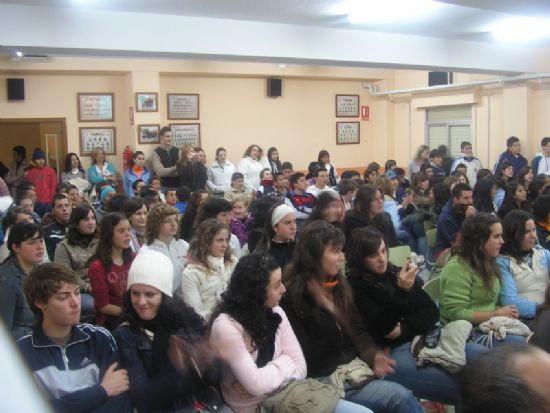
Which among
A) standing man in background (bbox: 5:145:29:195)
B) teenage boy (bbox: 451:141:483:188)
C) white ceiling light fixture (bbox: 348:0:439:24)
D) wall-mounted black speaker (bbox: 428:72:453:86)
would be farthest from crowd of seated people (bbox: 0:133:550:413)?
wall-mounted black speaker (bbox: 428:72:453:86)

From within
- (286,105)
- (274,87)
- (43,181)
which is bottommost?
(43,181)

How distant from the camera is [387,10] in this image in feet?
19.5

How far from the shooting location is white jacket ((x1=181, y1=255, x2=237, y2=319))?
3.21 meters

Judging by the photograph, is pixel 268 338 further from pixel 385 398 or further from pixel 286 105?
pixel 286 105

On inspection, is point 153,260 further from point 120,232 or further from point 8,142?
point 8,142

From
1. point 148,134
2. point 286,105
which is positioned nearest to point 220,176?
point 148,134

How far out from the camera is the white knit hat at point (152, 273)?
2.32 metres

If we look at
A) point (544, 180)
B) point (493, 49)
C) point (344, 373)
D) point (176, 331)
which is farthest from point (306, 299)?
point (493, 49)

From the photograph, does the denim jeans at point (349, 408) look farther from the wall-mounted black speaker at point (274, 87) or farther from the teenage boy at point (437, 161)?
the wall-mounted black speaker at point (274, 87)

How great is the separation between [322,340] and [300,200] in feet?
11.9

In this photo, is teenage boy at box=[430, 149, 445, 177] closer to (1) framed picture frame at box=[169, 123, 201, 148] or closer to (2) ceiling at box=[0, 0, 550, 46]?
(2) ceiling at box=[0, 0, 550, 46]

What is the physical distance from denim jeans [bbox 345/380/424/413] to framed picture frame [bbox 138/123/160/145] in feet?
23.9

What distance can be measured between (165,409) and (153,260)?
60 cm

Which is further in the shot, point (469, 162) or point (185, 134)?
point (185, 134)
